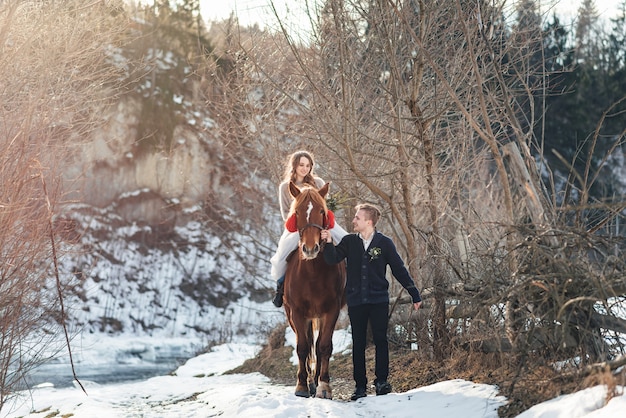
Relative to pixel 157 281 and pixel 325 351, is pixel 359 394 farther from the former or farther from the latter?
pixel 157 281

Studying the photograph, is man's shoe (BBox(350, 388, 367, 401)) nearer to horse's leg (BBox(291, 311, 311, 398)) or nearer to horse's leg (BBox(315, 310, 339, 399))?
horse's leg (BBox(315, 310, 339, 399))

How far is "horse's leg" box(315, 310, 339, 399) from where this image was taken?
700 cm

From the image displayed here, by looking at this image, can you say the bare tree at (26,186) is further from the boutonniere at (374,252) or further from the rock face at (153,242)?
the rock face at (153,242)

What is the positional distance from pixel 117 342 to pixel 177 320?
14.0ft

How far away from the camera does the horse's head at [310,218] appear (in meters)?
6.34

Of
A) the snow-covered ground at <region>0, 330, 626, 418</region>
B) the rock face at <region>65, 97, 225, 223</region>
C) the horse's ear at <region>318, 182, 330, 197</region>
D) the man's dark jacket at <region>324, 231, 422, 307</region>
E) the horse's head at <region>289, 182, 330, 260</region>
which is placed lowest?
the snow-covered ground at <region>0, 330, 626, 418</region>

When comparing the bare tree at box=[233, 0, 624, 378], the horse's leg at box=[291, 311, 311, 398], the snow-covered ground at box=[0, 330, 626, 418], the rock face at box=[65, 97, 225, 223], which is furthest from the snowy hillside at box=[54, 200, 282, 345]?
the horse's leg at box=[291, 311, 311, 398]

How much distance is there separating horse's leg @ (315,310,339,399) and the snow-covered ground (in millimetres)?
306

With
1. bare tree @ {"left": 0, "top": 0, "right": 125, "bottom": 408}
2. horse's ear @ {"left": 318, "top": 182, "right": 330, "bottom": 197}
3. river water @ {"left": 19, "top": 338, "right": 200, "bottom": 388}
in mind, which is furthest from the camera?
river water @ {"left": 19, "top": 338, "right": 200, "bottom": 388}

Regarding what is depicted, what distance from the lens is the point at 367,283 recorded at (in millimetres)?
6926

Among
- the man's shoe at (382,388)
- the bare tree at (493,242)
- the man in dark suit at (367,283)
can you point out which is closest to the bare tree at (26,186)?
the bare tree at (493,242)

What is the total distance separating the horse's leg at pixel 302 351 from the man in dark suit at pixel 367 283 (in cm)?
53

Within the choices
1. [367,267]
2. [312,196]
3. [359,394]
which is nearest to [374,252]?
[367,267]

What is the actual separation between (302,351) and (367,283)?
1047 mm
